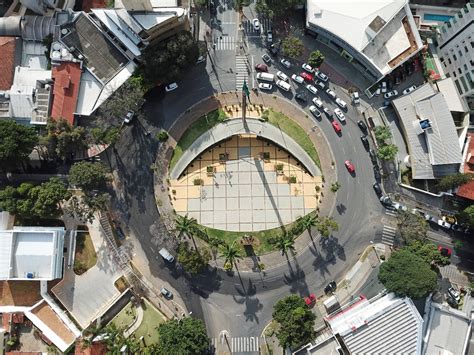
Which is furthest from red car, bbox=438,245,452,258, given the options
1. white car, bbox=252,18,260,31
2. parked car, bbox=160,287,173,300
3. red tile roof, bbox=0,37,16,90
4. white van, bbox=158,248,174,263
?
red tile roof, bbox=0,37,16,90

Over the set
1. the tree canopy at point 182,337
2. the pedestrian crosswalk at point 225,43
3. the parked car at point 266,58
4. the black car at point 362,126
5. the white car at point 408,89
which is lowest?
the tree canopy at point 182,337

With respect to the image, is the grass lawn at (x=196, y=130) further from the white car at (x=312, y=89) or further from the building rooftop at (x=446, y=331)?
the building rooftop at (x=446, y=331)

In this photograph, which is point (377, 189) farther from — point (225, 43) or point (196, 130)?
point (225, 43)

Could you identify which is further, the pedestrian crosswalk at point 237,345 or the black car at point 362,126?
the black car at point 362,126

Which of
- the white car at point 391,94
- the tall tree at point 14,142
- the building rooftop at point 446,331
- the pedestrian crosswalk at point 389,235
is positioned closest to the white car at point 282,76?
the white car at point 391,94

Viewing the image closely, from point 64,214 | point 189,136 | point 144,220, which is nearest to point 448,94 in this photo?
point 189,136

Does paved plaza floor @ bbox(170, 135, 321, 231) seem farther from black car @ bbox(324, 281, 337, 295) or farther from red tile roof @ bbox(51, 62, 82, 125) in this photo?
red tile roof @ bbox(51, 62, 82, 125)
